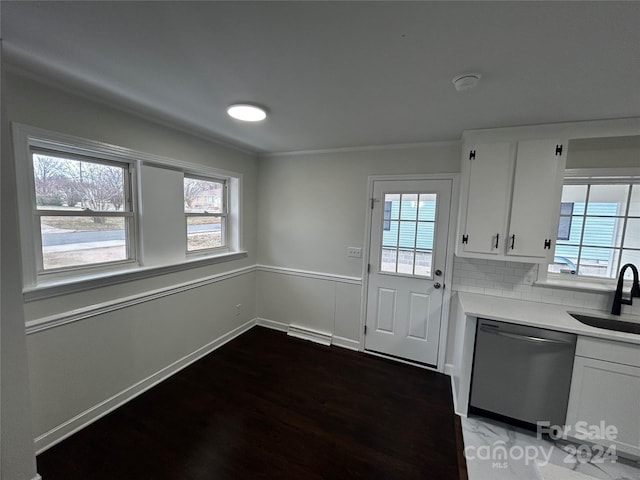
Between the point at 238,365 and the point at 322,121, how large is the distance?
255 cm

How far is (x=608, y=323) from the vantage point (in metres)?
2.13

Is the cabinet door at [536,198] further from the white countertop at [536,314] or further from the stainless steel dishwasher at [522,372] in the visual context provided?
the stainless steel dishwasher at [522,372]

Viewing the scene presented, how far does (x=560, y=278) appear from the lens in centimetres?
244

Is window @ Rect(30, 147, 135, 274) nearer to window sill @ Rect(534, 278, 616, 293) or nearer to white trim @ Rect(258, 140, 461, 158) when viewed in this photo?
white trim @ Rect(258, 140, 461, 158)

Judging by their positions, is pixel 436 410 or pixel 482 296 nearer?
pixel 436 410

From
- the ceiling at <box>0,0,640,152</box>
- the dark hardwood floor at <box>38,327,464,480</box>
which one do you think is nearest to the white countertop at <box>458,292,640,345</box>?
the dark hardwood floor at <box>38,327,464,480</box>

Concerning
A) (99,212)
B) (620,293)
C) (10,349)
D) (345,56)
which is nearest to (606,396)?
(620,293)

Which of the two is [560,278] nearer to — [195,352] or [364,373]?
[364,373]

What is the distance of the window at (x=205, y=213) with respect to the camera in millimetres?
2883

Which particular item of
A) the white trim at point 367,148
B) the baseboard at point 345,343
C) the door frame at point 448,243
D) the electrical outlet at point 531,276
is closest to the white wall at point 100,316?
the white trim at point 367,148

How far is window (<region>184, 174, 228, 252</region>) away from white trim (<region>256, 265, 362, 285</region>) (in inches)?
26.0

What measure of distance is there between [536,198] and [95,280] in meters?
3.48

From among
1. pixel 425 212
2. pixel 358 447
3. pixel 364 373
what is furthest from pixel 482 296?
pixel 358 447

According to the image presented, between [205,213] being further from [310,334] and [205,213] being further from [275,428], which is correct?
[275,428]
